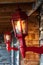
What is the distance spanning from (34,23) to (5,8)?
0.83m

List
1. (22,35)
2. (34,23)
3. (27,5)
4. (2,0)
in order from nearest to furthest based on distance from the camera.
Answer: (22,35), (2,0), (27,5), (34,23)

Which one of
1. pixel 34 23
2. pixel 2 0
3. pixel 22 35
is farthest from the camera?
pixel 34 23

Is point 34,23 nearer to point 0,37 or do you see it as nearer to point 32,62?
point 32,62

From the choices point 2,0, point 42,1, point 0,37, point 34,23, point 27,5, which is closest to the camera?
point 42,1

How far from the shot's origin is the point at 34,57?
16.7 ft

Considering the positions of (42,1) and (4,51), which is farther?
(4,51)

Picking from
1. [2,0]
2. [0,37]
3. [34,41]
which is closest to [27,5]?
[2,0]

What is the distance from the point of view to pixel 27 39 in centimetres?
513

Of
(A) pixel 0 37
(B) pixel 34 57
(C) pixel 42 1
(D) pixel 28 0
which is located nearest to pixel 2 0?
(D) pixel 28 0

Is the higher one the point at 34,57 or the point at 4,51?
the point at 34,57

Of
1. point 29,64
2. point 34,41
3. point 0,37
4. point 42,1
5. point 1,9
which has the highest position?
point 42,1

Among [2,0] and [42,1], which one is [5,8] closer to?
[2,0]

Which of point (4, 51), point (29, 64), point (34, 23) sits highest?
point (34, 23)

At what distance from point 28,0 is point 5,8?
62cm
